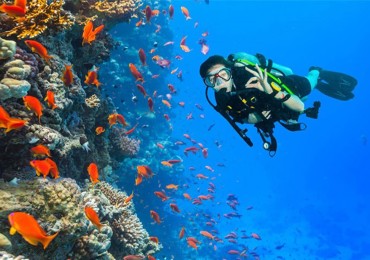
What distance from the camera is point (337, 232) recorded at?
140 feet

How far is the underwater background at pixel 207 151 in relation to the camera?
214 inches

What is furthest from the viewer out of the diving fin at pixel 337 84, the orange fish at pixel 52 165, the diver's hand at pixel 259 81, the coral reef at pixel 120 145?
the coral reef at pixel 120 145

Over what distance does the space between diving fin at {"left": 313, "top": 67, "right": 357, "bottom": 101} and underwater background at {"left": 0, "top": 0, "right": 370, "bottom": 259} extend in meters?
5.26

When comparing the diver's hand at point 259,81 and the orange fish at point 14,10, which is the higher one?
the diver's hand at point 259,81

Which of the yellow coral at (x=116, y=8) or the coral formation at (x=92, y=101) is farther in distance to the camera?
the yellow coral at (x=116, y=8)

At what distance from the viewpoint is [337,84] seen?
7703mm

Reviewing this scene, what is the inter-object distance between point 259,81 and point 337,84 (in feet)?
15.5

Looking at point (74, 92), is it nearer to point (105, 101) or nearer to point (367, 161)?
point (105, 101)

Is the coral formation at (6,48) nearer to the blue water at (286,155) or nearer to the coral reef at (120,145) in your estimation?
the coral reef at (120,145)

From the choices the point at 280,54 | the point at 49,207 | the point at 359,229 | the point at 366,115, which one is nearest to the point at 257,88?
the point at 49,207

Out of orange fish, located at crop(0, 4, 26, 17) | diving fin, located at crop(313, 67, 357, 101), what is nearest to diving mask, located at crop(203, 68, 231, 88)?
orange fish, located at crop(0, 4, 26, 17)

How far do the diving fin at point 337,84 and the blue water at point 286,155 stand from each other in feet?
38.7

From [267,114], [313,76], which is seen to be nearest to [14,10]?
[267,114]

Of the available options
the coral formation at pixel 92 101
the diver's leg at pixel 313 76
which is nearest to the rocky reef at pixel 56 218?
the coral formation at pixel 92 101
